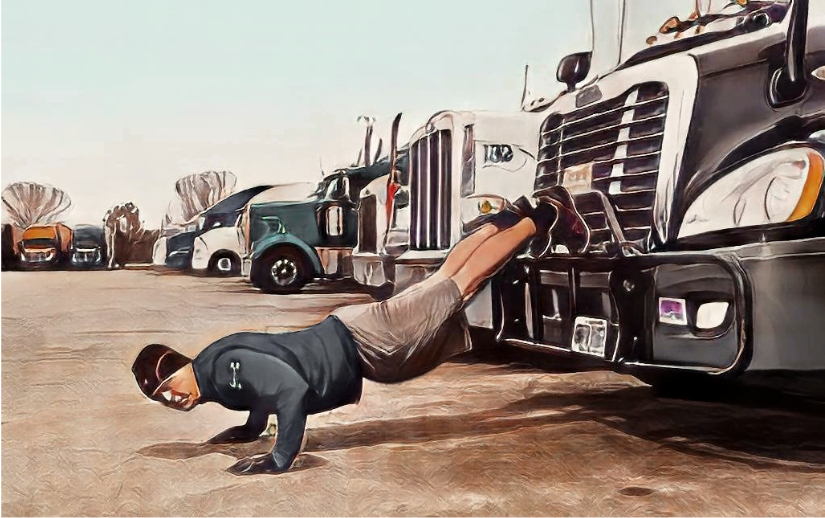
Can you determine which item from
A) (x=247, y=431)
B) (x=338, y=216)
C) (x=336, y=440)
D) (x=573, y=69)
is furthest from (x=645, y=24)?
(x=247, y=431)

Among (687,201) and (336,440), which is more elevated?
(687,201)

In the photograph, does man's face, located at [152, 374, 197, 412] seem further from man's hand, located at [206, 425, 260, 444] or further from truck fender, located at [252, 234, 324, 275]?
truck fender, located at [252, 234, 324, 275]

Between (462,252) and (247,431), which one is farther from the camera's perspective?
(462,252)

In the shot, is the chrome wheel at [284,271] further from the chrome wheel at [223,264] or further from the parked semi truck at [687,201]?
the parked semi truck at [687,201]

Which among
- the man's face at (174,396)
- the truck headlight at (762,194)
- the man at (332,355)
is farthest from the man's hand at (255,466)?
the truck headlight at (762,194)

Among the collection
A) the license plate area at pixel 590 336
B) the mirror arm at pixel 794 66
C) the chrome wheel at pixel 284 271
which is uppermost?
the mirror arm at pixel 794 66

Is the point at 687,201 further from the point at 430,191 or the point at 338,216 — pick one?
the point at 338,216

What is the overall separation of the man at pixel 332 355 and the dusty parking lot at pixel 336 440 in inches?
1.7

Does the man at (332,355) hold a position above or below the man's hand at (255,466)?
above

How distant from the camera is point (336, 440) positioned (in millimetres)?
2299

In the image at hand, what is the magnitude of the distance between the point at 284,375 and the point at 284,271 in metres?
0.36

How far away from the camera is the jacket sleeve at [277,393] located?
2221 millimetres

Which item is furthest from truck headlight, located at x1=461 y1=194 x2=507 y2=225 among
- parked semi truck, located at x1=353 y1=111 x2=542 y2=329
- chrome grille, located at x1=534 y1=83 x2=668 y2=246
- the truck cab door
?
the truck cab door

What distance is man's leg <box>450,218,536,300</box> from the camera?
7.90ft
